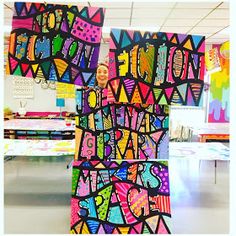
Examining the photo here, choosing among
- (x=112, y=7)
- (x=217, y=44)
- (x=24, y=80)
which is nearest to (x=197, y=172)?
(x=112, y=7)

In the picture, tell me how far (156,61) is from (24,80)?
266 inches

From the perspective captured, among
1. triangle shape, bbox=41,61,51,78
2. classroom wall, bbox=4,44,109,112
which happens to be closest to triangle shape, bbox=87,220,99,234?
triangle shape, bbox=41,61,51,78

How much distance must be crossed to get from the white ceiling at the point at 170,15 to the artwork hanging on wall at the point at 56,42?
2.29 metres

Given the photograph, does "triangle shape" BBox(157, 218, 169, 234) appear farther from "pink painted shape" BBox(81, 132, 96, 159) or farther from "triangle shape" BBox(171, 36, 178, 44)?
"triangle shape" BBox(171, 36, 178, 44)

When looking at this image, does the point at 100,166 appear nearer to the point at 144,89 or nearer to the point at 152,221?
the point at 152,221

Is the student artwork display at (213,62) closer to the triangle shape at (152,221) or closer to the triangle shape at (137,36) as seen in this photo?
the triangle shape at (137,36)

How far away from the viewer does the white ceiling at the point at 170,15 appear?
4887 millimetres

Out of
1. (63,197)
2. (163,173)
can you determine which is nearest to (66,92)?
(63,197)

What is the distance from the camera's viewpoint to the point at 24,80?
846 cm

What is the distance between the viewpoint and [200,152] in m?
4.01

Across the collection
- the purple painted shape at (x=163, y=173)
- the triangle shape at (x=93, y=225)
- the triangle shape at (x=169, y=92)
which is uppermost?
the triangle shape at (x=169, y=92)

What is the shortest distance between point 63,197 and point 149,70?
2151mm

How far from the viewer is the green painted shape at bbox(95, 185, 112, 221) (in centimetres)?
252

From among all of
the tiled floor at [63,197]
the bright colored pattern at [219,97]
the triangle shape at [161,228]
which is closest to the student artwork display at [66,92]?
the tiled floor at [63,197]
